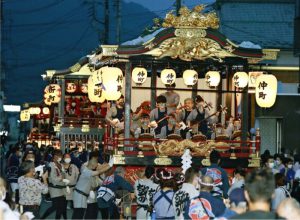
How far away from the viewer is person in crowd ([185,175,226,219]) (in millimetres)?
10508

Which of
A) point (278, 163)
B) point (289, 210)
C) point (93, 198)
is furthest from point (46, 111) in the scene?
point (289, 210)

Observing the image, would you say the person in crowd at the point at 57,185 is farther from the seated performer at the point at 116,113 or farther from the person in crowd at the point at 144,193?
the seated performer at the point at 116,113

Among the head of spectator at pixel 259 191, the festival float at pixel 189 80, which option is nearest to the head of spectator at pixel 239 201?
the head of spectator at pixel 259 191

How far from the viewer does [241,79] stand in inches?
906

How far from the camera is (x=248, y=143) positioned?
2261 centimetres

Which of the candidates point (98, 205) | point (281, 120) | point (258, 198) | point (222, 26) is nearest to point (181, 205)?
point (98, 205)

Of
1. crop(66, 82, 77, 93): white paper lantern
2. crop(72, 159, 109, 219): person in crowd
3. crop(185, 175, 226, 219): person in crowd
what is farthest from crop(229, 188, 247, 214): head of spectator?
crop(66, 82, 77, 93): white paper lantern

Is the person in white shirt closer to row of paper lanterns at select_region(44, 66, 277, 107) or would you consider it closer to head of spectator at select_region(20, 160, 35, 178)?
head of spectator at select_region(20, 160, 35, 178)

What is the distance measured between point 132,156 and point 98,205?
14.6ft

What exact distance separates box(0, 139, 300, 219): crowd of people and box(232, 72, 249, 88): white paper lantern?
2267mm

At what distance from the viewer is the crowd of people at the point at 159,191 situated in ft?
29.7

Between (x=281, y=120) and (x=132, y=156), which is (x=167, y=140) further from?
(x=281, y=120)

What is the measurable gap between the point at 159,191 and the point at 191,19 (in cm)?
967

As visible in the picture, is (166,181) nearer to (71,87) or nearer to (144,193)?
(144,193)
